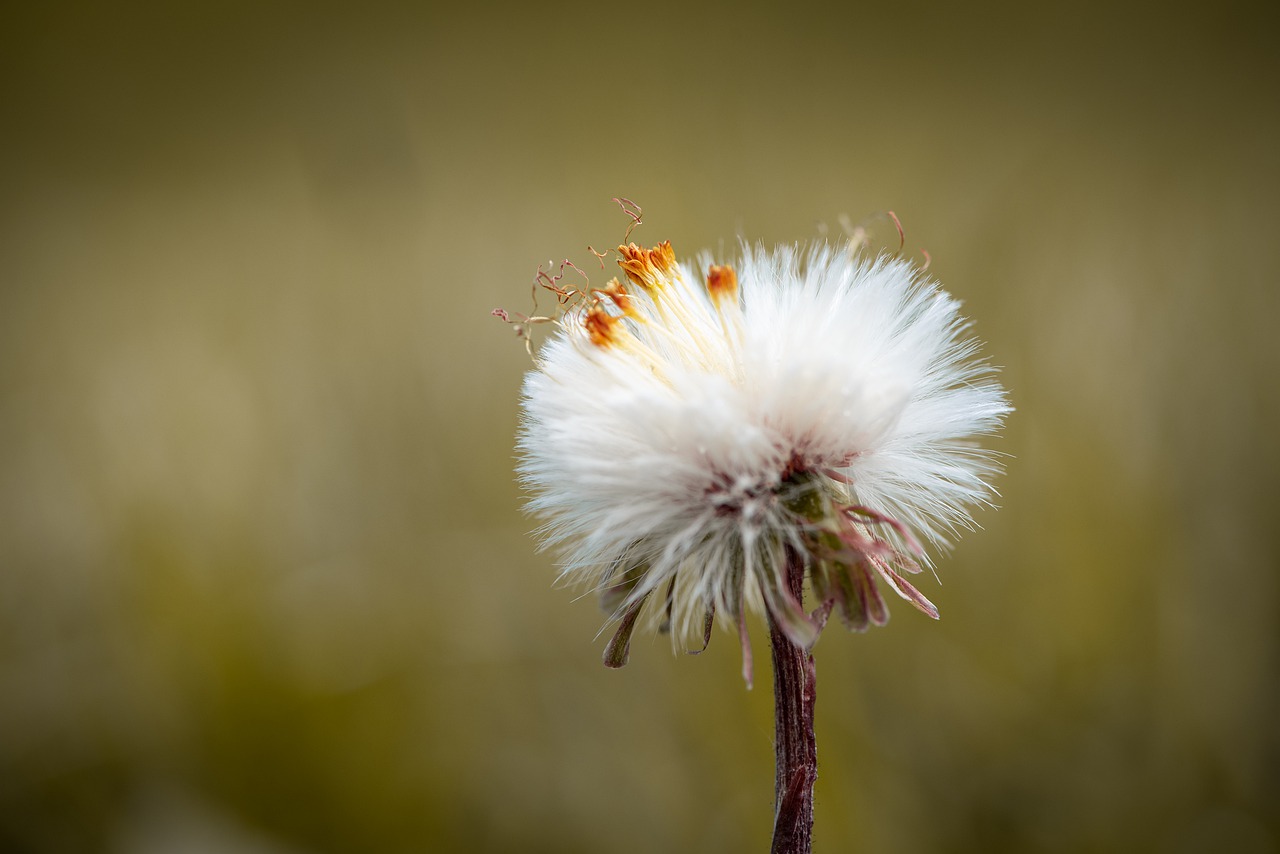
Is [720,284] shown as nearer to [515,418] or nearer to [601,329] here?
[601,329]

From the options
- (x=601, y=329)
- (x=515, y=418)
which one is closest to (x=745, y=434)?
(x=601, y=329)

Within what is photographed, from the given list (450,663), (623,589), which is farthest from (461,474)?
(623,589)

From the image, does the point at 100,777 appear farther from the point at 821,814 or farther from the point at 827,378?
the point at 827,378

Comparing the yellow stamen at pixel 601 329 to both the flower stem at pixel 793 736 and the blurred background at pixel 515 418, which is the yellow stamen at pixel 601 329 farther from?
the blurred background at pixel 515 418

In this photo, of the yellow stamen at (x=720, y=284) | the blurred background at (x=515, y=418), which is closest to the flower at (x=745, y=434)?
the yellow stamen at (x=720, y=284)

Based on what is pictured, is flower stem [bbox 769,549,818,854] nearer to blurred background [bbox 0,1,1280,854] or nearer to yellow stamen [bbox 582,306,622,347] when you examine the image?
yellow stamen [bbox 582,306,622,347]

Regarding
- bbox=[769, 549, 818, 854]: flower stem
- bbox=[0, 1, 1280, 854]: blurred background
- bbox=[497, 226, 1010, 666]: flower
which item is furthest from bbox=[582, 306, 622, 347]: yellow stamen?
bbox=[0, 1, 1280, 854]: blurred background
